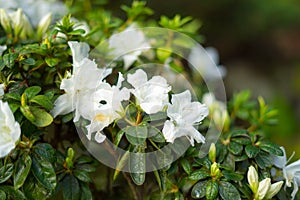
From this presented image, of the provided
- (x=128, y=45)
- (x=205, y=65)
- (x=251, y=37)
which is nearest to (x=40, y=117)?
(x=128, y=45)

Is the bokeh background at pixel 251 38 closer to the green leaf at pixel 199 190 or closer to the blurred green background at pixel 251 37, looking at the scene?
the blurred green background at pixel 251 37

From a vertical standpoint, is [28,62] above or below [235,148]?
above

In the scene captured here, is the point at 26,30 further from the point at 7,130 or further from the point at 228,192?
the point at 228,192

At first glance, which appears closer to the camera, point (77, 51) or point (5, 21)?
point (77, 51)

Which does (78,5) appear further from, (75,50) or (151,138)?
(151,138)

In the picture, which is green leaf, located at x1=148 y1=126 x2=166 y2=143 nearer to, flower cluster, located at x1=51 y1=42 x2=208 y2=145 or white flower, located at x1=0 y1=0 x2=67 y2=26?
flower cluster, located at x1=51 y1=42 x2=208 y2=145

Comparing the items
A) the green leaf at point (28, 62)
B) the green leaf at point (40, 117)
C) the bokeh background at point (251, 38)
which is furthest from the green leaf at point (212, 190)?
the bokeh background at point (251, 38)
